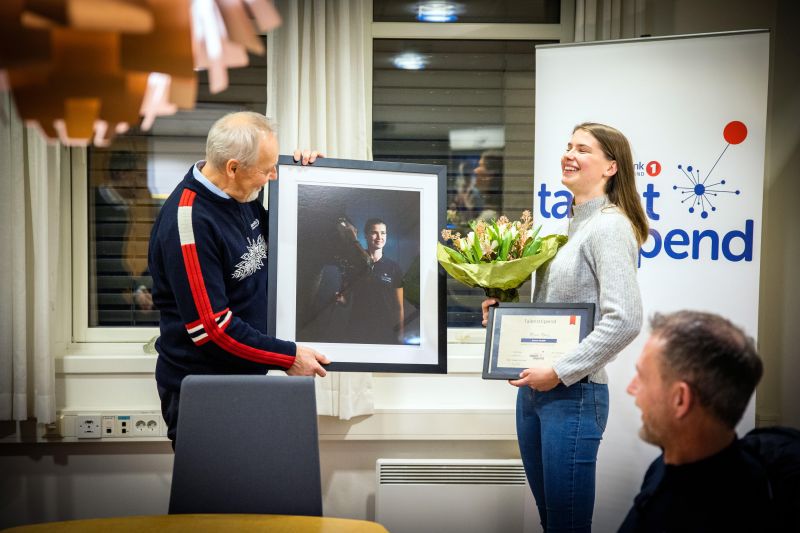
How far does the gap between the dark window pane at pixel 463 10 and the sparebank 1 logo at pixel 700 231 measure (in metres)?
1.11

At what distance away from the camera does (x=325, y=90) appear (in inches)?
122

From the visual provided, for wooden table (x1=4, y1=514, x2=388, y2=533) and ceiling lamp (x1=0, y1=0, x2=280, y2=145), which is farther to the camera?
wooden table (x1=4, y1=514, x2=388, y2=533)

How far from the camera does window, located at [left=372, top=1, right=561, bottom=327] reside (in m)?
3.50

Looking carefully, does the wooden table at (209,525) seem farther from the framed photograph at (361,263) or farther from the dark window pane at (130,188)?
the dark window pane at (130,188)

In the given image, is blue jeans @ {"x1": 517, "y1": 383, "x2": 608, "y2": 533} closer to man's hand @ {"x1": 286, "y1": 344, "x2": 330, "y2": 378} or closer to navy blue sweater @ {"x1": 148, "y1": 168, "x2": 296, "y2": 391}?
Answer: man's hand @ {"x1": 286, "y1": 344, "x2": 330, "y2": 378}

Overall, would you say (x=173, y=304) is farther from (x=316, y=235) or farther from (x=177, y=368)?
(x=316, y=235)

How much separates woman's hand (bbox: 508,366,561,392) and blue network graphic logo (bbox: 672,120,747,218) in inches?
47.1

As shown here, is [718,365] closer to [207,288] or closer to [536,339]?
[536,339]

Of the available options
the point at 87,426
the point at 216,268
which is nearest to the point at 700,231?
the point at 216,268

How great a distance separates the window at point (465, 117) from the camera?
350 centimetres

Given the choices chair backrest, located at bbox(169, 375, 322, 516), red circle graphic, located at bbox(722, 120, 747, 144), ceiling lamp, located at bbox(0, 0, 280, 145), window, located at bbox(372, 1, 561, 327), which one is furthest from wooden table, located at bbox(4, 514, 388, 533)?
red circle graphic, located at bbox(722, 120, 747, 144)

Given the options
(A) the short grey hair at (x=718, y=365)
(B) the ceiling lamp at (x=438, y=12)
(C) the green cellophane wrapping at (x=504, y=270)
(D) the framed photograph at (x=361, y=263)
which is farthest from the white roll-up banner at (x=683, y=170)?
(A) the short grey hair at (x=718, y=365)

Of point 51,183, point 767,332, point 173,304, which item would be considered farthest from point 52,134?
point 767,332

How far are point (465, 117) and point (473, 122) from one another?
5 cm
